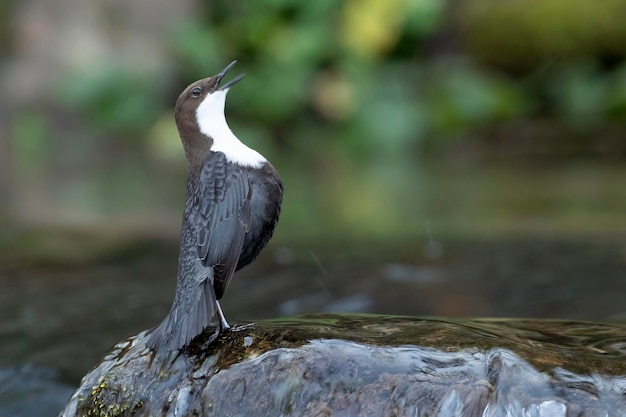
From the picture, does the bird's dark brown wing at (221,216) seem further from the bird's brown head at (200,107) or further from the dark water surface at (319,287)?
the dark water surface at (319,287)

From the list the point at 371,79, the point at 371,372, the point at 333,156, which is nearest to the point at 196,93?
the point at 371,372

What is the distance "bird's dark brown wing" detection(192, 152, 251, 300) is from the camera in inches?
106

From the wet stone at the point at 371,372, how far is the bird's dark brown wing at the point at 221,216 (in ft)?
0.69

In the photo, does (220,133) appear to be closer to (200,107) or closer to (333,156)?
(200,107)

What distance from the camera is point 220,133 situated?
2971 mm

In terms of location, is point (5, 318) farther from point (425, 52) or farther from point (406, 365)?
point (425, 52)

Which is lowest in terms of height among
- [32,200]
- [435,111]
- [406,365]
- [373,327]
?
[406,365]

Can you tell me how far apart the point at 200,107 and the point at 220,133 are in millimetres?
148

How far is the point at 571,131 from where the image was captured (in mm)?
10000

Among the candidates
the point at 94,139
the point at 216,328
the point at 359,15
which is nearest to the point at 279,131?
the point at 359,15

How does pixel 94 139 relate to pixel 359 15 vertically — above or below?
below

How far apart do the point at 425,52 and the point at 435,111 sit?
171cm

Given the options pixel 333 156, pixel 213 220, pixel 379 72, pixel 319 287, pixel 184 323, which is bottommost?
pixel 184 323

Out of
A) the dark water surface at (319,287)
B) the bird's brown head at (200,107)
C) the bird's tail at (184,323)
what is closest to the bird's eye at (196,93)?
the bird's brown head at (200,107)
